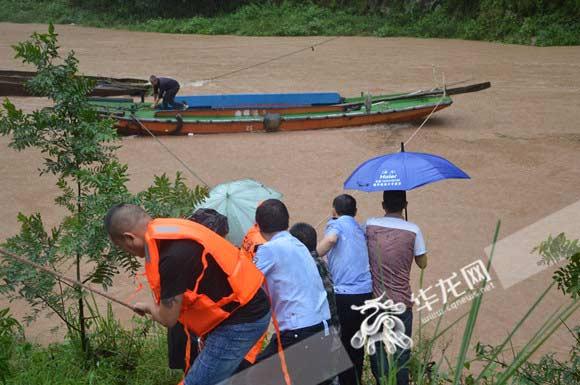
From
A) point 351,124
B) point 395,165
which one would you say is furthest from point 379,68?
point 395,165

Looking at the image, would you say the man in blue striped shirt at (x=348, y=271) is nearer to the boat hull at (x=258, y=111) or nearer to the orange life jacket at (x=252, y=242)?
the orange life jacket at (x=252, y=242)

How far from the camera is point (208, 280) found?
2.49m

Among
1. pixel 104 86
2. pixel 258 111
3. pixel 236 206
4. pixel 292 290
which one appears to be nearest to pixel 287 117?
pixel 258 111

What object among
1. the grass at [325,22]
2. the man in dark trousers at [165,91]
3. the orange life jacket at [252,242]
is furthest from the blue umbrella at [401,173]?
the grass at [325,22]

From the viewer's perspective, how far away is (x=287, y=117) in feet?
47.1

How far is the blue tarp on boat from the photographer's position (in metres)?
14.8

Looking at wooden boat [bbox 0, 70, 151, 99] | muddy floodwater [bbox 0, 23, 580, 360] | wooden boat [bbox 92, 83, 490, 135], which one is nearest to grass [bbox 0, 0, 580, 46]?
muddy floodwater [bbox 0, 23, 580, 360]

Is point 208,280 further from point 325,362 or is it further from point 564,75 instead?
point 564,75

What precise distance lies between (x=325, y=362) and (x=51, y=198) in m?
8.60

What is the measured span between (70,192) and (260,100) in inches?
422

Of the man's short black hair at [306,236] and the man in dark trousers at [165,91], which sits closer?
the man's short black hair at [306,236]

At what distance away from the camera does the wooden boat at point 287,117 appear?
45.9 feet

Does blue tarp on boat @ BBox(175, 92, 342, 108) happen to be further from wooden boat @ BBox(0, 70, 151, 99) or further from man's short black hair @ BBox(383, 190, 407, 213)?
man's short black hair @ BBox(383, 190, 407, 213)

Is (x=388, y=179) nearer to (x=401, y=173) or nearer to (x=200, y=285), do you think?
(x=401, y=173)
